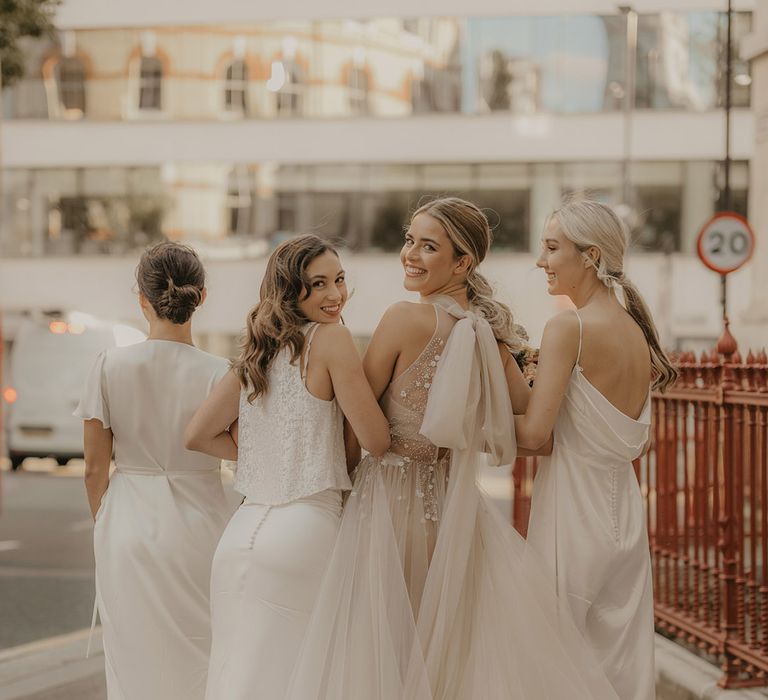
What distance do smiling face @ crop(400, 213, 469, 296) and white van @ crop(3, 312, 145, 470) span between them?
18156mm

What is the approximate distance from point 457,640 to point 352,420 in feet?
2.54

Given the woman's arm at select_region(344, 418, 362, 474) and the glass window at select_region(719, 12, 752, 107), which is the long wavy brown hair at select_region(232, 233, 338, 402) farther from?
the glass window at select_region(719, 12, 752, 107)

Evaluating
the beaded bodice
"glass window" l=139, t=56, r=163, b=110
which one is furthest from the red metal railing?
"glass window" l=139, t=56, r=163, b=110

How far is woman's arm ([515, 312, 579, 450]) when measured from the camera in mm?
4293

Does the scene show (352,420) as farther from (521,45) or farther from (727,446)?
(521,45)

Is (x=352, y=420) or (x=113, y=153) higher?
→ (x=113, y=153)

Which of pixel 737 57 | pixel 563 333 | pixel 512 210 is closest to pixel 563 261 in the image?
pixel 563 333

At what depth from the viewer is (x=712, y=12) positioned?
36156mm

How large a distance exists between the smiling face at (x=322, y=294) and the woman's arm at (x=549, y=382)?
2.23 ft

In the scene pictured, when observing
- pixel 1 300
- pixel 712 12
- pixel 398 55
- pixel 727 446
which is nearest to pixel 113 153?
pixel 1 300

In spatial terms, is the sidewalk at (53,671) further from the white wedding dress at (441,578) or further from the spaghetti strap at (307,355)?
the spaghetti strap at (307,355)

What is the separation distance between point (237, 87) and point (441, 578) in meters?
34.9

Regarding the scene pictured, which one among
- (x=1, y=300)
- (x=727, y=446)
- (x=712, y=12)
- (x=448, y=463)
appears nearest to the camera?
(x=448, y=463)

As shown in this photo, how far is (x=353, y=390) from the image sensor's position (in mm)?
4176
